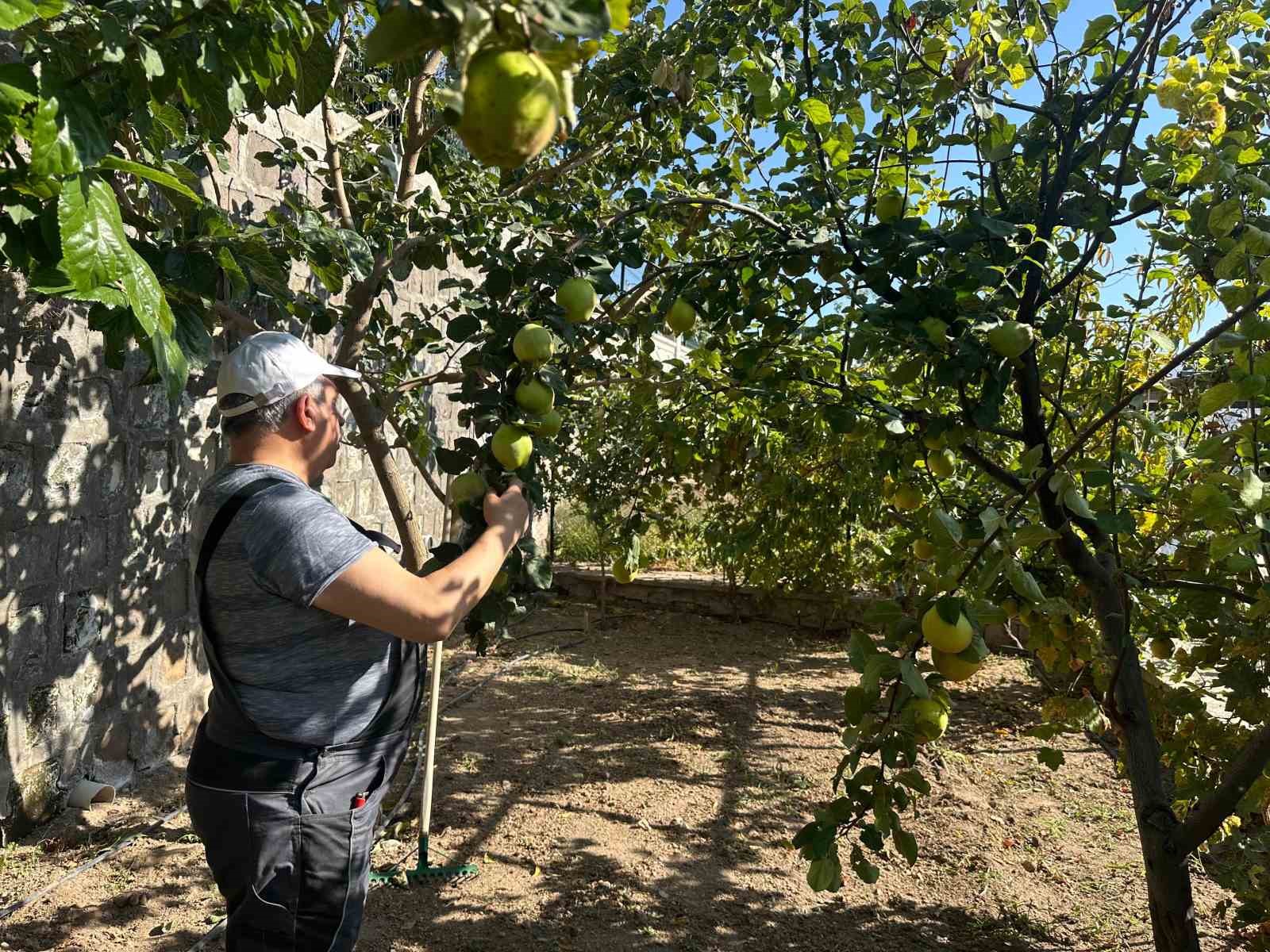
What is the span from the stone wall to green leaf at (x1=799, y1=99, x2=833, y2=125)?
7.55ft

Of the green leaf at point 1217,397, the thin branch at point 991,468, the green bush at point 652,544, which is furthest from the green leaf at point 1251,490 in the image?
the green bush at point 652,544

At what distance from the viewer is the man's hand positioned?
4.81 feet

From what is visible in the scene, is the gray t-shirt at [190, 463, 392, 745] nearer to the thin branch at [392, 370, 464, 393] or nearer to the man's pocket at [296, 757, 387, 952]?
the man's pocket at [296, 757, 387, 952]

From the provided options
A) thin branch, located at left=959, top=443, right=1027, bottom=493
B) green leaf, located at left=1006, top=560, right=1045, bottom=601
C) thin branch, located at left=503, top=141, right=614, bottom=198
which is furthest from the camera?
thin branch, located at left=503, top=141, right=614, bottom=198

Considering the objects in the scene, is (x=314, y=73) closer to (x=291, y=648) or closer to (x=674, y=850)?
(x=291, y=648)

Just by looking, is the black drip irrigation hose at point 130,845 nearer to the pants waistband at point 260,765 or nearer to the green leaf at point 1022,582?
the pants waistband at point 260,765

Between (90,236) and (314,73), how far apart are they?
87cm

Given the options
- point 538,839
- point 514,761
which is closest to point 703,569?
point 514,761

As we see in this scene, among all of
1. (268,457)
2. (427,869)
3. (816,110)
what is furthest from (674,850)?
(816,110)

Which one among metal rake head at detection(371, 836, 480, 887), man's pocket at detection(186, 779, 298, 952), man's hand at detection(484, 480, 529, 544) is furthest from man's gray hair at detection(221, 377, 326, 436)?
metal rake head at detection(371, 836, 480, 887)

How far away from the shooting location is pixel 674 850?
10.4 ft

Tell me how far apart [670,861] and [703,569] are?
5347 mm

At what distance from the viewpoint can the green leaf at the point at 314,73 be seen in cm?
150

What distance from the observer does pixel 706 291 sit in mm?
2037
